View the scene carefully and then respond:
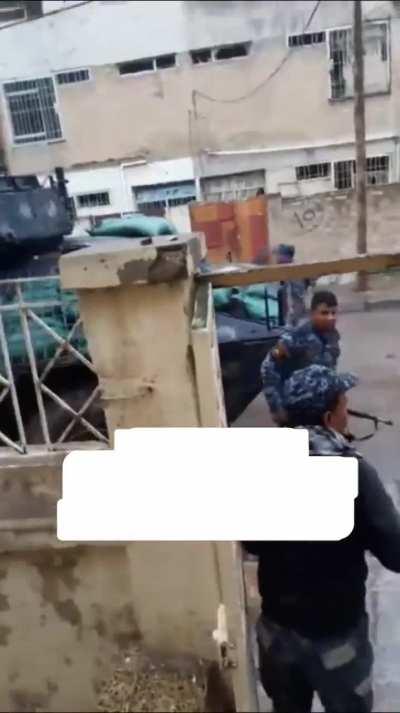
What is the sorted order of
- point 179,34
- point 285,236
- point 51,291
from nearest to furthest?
1. point 179,34
2. point 285,236
3. point 51,291

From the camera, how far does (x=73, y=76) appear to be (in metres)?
1.15

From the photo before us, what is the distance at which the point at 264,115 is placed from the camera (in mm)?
1147

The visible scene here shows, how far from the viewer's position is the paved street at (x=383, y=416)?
1302mm

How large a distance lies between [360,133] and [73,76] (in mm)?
474

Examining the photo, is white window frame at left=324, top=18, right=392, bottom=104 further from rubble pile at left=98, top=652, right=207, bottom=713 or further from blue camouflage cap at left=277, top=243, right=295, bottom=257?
rubble pile at left=98, top=652, right=207, bottom=713

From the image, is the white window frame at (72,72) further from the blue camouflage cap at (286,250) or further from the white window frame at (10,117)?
the blue camouflage cap at (286,250)

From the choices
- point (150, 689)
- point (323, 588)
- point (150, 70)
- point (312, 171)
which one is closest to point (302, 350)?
point (312, 171)

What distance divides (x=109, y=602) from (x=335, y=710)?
1.64 feet

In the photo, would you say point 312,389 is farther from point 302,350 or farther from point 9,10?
point 9,10

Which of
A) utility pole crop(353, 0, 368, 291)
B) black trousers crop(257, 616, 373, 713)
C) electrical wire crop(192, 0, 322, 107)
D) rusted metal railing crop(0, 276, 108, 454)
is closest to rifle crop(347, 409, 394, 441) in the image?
utility pole crop(353, 0, 368, 291)

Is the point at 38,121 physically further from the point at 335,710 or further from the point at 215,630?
the point at 335,710

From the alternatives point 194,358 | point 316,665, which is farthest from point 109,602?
point 194,358

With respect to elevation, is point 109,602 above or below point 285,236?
below

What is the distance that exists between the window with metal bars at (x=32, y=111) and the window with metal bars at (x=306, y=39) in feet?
1.29
